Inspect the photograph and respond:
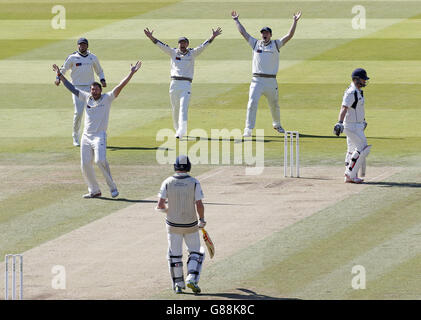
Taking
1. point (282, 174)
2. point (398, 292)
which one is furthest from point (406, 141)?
point (398, 292)

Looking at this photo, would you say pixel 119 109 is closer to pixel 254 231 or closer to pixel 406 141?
pixel 406 141

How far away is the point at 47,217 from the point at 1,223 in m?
0.76

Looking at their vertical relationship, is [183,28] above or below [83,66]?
above

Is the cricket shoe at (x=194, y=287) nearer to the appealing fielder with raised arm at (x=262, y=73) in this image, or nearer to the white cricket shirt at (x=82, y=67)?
the white cricket shirt at (x=82, y=67)

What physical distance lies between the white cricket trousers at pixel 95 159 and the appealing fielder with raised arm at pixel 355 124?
4109 mm

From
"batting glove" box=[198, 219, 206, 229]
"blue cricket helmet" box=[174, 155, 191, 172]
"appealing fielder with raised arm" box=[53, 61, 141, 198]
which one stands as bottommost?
"batting glove" box=[198, 219, 206, 229]

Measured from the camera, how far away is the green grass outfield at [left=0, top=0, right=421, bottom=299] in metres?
15.5

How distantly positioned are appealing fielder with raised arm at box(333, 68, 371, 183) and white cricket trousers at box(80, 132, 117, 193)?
411cm

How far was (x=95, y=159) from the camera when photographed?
18.8 meters

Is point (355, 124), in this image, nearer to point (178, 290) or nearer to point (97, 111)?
point (97, 111)

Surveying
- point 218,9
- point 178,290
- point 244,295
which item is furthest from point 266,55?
point 218,9

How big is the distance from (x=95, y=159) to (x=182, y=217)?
16.9 ft

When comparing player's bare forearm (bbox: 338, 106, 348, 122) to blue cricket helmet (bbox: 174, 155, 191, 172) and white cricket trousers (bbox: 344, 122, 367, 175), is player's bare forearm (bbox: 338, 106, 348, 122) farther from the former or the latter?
blue cricket helmet (bbox: 174, 155, 191, 172)

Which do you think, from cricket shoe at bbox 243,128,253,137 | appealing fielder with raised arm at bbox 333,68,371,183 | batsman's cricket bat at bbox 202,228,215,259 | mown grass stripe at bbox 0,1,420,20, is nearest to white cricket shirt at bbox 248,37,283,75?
cricket shoe at bbox 243,128,253,137
